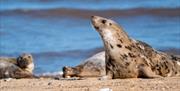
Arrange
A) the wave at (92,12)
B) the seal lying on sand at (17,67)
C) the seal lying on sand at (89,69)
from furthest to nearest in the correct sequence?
1. the wave at (92,12)
2. the seal lying on sand at (17,67)
3. the seal lying on sand at (89,69)

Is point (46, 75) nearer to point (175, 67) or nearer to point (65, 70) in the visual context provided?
point (65, 70)

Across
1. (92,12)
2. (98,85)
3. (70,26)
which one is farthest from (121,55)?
(92,12)

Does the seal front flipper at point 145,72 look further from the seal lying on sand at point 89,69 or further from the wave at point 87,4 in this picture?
the wave at point 87,4

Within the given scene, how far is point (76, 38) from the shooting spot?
18250mm

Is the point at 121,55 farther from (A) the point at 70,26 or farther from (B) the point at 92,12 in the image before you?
(B) the point at 92,12

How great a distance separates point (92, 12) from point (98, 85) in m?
15.2

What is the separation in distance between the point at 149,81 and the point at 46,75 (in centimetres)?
379

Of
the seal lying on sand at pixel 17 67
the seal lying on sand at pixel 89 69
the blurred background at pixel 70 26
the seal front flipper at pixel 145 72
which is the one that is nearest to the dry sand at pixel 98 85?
the seal front flipper at pixel 145 72

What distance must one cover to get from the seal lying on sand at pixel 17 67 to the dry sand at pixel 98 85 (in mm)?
1925

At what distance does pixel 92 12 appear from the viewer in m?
24.5

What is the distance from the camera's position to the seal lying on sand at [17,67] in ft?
40.2

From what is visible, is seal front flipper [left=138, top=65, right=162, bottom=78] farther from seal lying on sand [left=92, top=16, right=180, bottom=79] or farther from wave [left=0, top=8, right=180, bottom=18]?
wave [left=0, top=8, right=180, bottom=18]

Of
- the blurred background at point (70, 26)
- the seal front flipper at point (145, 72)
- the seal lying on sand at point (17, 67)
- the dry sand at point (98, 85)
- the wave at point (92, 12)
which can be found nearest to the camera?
the dry sand at point (98, 85)

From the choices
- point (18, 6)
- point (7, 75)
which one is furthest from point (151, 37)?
point (18, 6)
